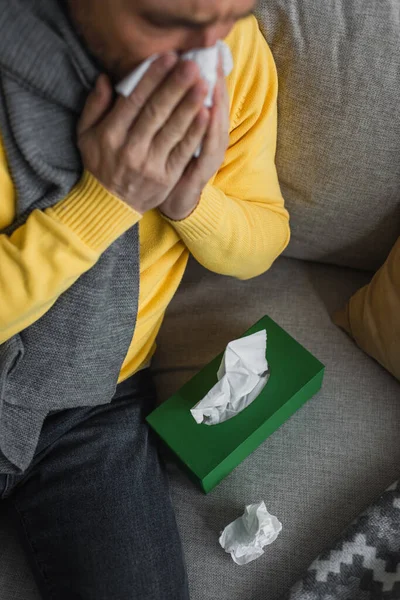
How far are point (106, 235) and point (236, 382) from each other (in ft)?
1.09

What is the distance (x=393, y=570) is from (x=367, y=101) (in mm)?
642

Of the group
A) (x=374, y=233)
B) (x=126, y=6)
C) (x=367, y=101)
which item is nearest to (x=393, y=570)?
(x=374, y=233)

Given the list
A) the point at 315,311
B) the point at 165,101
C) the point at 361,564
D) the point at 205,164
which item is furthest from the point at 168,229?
the point at 361,564

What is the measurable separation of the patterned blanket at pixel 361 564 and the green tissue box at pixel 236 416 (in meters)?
0.18

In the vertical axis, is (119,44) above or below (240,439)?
above

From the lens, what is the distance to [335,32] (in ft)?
2.74

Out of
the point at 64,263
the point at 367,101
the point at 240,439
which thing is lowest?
the point at 240,439

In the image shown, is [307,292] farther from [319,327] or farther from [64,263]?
[64,263]

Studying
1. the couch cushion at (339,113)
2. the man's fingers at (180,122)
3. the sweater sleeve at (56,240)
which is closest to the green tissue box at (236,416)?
the couch cushion at (339,113)

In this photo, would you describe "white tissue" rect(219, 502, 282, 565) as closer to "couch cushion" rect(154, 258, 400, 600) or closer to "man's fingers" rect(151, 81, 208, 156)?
"couch cushion" rect(154, 258, 400, 600)

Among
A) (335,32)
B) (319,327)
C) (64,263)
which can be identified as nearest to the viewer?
(64,263)

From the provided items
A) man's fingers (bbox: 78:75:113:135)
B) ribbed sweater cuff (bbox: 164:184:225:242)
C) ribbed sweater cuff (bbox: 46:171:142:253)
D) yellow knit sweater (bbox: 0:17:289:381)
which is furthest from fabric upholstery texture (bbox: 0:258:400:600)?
man's fingers (bbox: 78:75:113:135)

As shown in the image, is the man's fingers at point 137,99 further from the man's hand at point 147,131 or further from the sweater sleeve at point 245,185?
the sweater sleeve at point 245,185

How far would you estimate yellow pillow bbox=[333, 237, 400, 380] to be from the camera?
96 cm
